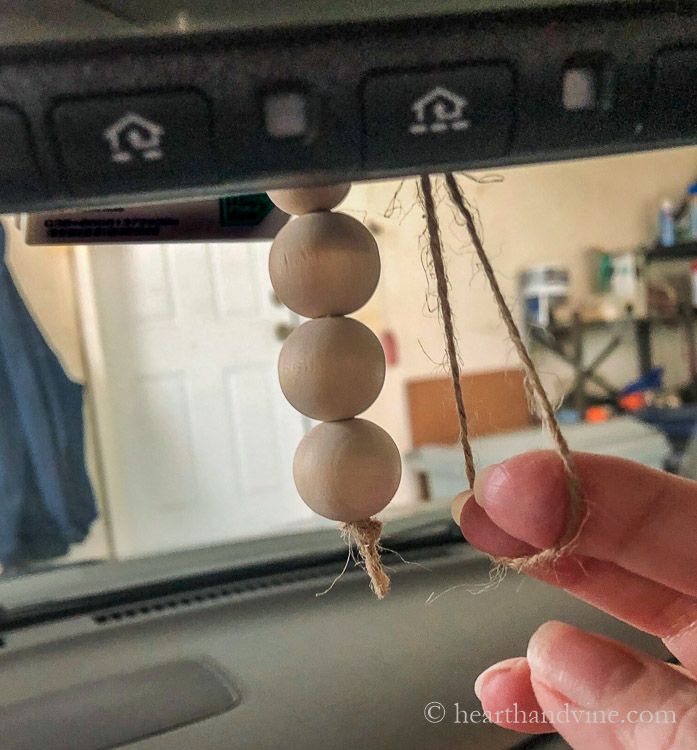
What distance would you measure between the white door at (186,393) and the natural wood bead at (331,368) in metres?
1.43

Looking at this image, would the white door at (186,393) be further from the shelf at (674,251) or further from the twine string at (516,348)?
the twine string at (516,348)

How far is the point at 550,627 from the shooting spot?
246 millimetres

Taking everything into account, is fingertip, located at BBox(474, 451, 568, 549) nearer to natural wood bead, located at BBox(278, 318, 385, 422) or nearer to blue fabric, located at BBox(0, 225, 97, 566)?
natural wood bead, located at BBox(278, 318, 385, 422)

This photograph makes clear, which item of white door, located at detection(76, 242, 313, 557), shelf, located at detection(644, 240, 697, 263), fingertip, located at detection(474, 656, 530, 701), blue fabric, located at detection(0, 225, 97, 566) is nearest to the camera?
fingertip, located at detection(474, 656, 530, 701)

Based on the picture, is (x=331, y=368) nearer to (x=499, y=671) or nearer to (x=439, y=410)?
(x=499, y=671)

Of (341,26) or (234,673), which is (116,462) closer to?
(234,673)

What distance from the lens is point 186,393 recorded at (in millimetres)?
1645

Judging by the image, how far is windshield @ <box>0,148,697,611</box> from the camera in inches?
51.4

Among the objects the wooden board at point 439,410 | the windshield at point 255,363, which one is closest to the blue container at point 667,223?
the windshield at point 255,363

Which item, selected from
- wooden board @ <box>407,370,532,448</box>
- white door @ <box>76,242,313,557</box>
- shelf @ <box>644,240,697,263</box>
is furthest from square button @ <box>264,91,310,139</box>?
shelf @ <box>644,240,697,263</box>

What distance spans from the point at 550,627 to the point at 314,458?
0.38ft

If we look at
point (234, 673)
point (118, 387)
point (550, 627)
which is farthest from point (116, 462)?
point (550, 627)

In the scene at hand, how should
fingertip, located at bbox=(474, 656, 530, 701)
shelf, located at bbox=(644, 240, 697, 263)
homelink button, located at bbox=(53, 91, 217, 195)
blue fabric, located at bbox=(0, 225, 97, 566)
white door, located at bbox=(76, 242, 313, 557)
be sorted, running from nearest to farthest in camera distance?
homelink button, located at bbox=(53, 91, 217, 195), fingertip, located at bbox=(474, 656, 530, 701), blue fabric, located at bbox=(0, 225, 97, 566), white door, located at bbox=(76, 242, 313, 557), shelf, located at bbox=(644, 240, 697, 263)

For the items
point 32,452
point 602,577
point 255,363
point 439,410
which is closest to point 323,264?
point 602,577
